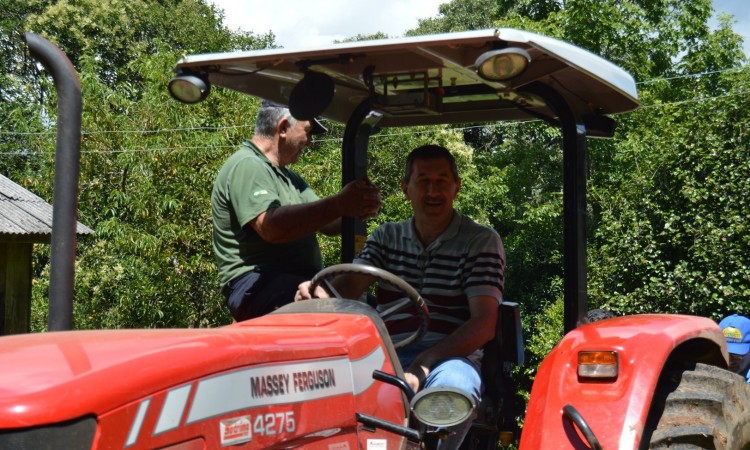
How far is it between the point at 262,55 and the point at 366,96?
1.06 meters

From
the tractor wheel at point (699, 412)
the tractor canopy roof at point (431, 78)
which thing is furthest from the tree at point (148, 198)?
the tractor wheel at point (699, 412)

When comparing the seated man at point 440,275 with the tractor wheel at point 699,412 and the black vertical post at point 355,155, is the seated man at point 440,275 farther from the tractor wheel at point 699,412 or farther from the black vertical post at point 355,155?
the tractor wheel at point 699,412

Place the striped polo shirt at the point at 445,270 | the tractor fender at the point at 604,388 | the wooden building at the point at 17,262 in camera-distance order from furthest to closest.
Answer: the wooden building at the point at 17,262
the striped polo shirt at the point at 445,270
the tractor fender at the point at 604,388

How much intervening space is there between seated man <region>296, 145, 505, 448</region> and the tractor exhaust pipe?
3.38 feet

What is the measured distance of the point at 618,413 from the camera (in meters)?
3.13

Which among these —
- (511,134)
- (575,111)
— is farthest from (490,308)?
(511,134)

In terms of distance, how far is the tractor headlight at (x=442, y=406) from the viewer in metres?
2.66

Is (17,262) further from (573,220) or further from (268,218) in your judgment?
(573,220)

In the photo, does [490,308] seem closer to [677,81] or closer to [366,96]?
[366,96]

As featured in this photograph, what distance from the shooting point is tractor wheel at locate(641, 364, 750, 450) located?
3.18 m

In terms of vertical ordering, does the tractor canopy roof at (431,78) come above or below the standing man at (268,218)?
above

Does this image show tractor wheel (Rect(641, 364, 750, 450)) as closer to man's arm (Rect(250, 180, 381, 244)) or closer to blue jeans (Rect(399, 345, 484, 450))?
blue jeans (Rect(399, 345, 484, 450))

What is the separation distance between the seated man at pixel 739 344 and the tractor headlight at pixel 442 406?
5.32m

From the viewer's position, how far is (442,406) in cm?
270
